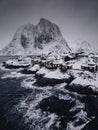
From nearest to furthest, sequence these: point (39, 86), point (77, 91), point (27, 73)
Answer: point (77, 91) < point (39, 86) < point (27, 73)

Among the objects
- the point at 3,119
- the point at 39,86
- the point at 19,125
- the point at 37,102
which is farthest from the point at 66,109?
the point at 39,86

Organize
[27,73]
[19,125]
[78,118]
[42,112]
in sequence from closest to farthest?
[19,125] < [78,118] < [42,112] < [27,73]

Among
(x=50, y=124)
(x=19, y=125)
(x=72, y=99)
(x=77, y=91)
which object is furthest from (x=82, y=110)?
(x=19, y=125)

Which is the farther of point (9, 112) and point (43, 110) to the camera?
point (43, 110)

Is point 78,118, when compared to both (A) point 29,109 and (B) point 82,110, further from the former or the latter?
(A) point 29,109

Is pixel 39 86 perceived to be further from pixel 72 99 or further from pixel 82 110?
pixel 82 110

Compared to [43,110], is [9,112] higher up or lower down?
higher up

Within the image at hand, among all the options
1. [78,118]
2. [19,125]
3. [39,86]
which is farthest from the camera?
[39,86]

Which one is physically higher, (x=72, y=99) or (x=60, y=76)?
(x=60, y=76)

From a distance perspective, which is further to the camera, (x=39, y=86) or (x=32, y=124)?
(x=39, y=86)
